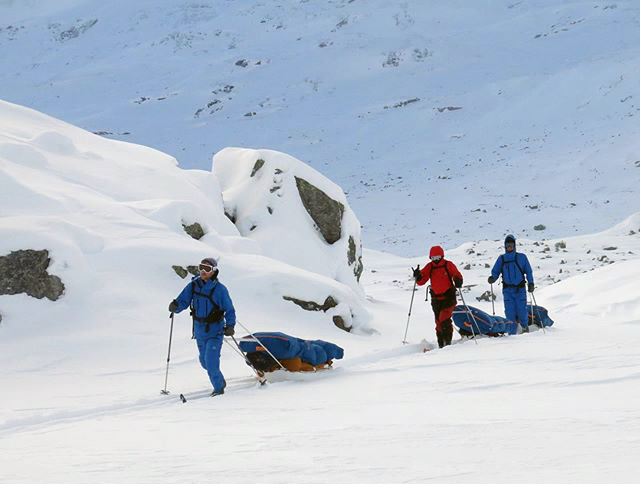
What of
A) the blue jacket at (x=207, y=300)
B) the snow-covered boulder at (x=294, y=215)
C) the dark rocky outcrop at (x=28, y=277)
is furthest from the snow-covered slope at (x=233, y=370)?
the blue jacket at (x=207, y=300)

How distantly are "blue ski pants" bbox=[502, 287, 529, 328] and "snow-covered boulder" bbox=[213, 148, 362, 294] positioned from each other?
4.99 m

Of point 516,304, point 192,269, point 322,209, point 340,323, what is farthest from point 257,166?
point 516,304

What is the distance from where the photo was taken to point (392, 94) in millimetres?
61125

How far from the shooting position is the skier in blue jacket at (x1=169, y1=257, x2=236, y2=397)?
7766 mm

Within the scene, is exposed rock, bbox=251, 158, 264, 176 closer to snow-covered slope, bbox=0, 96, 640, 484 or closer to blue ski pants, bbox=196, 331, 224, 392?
snow-covered slope, bbox=0, 96, 640, 484

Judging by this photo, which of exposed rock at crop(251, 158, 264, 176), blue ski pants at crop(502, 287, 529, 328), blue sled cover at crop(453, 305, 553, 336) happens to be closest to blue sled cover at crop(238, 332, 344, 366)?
blue sled cover at crop(453, 305, 553, 336)

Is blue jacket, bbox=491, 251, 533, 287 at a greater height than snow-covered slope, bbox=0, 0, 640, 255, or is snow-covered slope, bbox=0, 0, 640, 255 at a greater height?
snow-covered slope, bbox=0, 0, 640, 255

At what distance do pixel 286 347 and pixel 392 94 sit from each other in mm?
54660

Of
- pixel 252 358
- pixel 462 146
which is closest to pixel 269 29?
pixel 462 146

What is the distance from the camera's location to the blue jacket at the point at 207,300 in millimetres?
7816

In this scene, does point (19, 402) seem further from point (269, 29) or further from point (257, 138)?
point (269, 29)

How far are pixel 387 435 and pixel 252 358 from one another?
147 inches

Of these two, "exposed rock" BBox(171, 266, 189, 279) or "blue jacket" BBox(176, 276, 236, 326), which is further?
"exposed rock" BBox(171, 266, 189, 279)

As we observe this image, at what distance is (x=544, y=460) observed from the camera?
388cm
